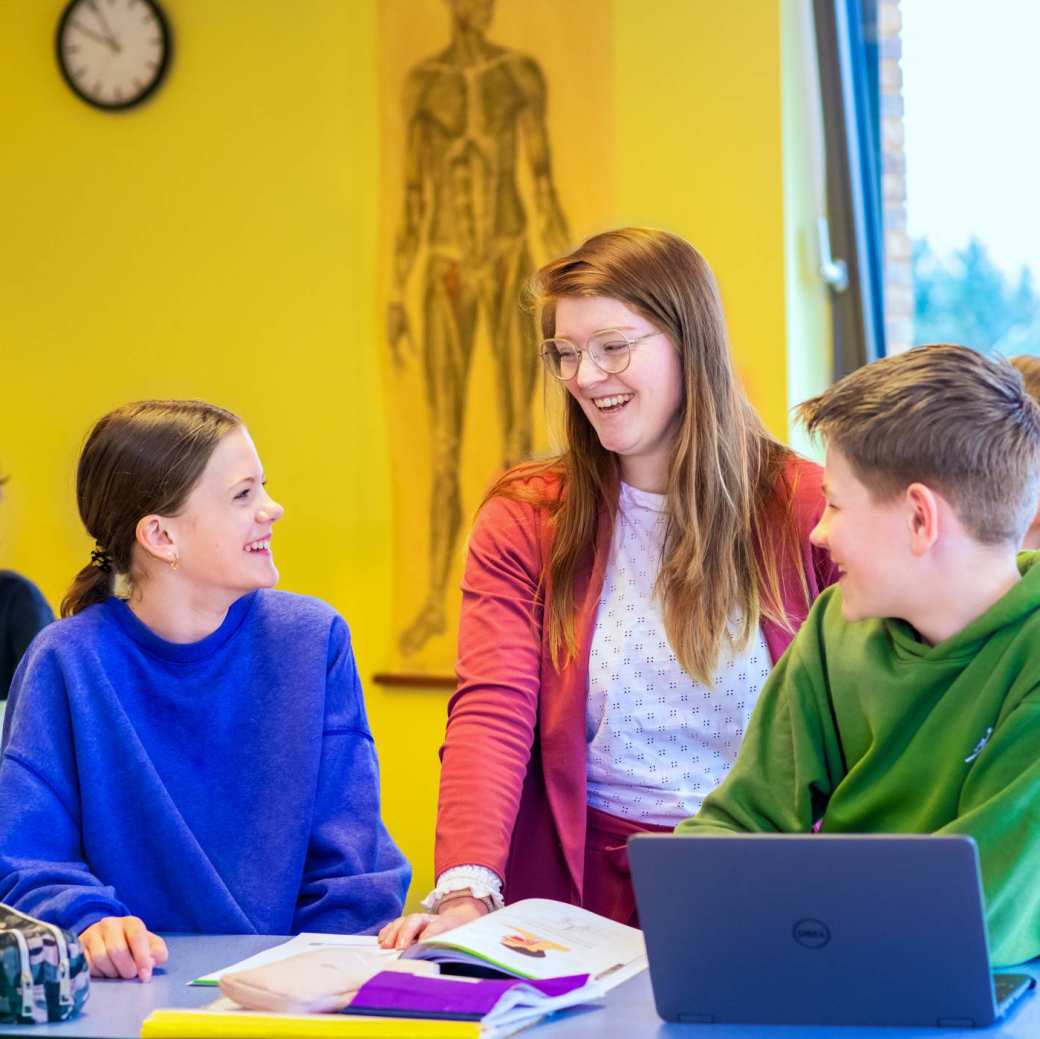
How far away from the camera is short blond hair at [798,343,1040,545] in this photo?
162 centimetres

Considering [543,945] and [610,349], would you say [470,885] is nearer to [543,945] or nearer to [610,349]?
[543,945]

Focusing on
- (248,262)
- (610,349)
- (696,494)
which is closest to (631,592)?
(696,494)

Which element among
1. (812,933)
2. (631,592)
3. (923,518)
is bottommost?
(812,933)

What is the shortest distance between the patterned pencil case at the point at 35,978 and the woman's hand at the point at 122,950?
0.15 m

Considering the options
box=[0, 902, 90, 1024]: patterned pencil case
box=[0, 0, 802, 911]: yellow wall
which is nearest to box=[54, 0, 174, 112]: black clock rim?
box=[0, 0, 802, 911]: yellow wall

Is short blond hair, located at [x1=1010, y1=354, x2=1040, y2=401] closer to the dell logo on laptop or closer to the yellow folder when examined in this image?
the dell logo on laptop

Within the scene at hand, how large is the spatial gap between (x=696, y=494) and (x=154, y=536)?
2.46 ft

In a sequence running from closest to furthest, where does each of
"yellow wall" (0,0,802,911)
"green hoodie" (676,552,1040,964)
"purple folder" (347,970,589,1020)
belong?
"purple folder" (347,970,589,1020) < "green hoodie" (676,552,1040,964) < "yellow wall" (0,0,802,911)

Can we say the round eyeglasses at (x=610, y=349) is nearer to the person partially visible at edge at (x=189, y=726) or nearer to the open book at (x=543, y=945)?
the person partially visible at edge at (x=189, y=726)

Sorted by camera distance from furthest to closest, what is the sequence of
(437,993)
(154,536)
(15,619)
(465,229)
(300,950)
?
(465,229), (15,619), (154,536), (300,950), (437,993)

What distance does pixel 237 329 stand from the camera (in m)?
4.24

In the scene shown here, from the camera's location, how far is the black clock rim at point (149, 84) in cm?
421

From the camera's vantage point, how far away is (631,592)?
215 cm

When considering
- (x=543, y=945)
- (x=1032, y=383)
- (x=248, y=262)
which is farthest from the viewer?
(x=248, y=262)
